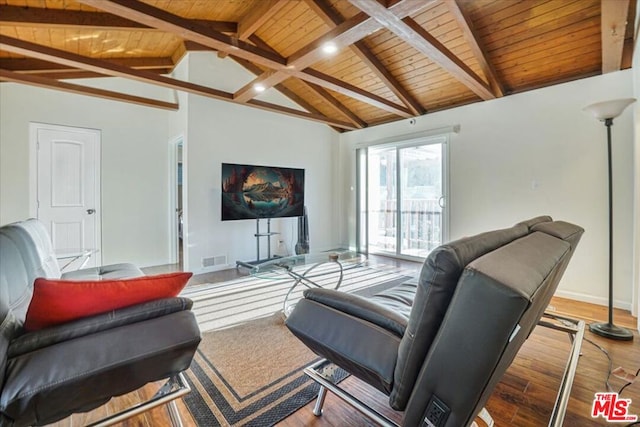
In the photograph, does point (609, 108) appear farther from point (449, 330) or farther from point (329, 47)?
point (449, 330)

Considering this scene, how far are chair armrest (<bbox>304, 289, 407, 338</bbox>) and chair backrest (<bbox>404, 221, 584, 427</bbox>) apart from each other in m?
0.23

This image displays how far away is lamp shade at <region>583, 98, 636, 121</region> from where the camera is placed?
2.37m

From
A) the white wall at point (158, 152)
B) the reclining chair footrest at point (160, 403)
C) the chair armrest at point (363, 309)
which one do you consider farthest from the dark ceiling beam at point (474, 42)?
the reclining chair footrest at point (160, 403)

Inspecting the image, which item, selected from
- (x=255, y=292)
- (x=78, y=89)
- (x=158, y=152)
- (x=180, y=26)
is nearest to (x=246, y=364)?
(x=255, y=292)

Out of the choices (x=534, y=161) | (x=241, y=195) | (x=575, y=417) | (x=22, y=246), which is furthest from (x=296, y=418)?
(x=534, y=161)

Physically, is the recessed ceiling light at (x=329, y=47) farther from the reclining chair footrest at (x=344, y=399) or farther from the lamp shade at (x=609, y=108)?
the reclining chair footrest at (x=344, y=399)

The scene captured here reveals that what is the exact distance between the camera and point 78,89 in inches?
146

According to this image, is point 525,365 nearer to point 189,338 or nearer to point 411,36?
point 189,338

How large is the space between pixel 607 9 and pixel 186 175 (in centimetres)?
470

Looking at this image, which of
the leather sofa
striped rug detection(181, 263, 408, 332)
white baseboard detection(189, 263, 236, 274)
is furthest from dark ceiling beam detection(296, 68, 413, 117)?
the leather sofa

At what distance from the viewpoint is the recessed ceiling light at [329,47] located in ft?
9.45

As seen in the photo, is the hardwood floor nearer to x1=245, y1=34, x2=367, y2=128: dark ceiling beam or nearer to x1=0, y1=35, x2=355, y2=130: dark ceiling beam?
x1=0, y1=35, x2=355, y2=130: dark ceiling beam

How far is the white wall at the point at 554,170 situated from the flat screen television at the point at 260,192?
252 cm

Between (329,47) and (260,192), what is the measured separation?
7.95ft
